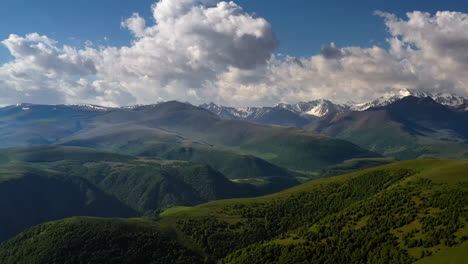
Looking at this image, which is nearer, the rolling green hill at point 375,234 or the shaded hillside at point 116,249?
the rolling green hill at point 375,234

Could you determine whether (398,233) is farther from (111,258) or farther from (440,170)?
(111,258)

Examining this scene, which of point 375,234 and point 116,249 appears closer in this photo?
point 375,234

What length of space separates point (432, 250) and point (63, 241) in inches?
6796

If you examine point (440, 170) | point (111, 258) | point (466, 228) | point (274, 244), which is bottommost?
point (111, 258)

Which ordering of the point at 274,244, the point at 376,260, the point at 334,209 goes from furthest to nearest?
the point at 334,209
the point at 274,244
the point at 376,260

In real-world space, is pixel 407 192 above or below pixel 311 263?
above

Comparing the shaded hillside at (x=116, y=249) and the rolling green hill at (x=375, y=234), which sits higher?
the rolling green hill at (x=375, y=234)

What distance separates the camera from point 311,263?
128m

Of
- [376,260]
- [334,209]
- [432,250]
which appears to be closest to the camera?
[432,250]

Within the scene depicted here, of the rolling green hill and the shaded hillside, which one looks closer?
the rolling green hill

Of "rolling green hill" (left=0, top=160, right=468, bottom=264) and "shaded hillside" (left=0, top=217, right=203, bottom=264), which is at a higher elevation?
"rolling green hill" (left=0, top=160, right=468, bottom=264)

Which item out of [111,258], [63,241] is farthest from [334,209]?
[63,241]

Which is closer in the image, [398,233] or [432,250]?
[432,250]

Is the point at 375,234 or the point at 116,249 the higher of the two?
the point at 375,234
